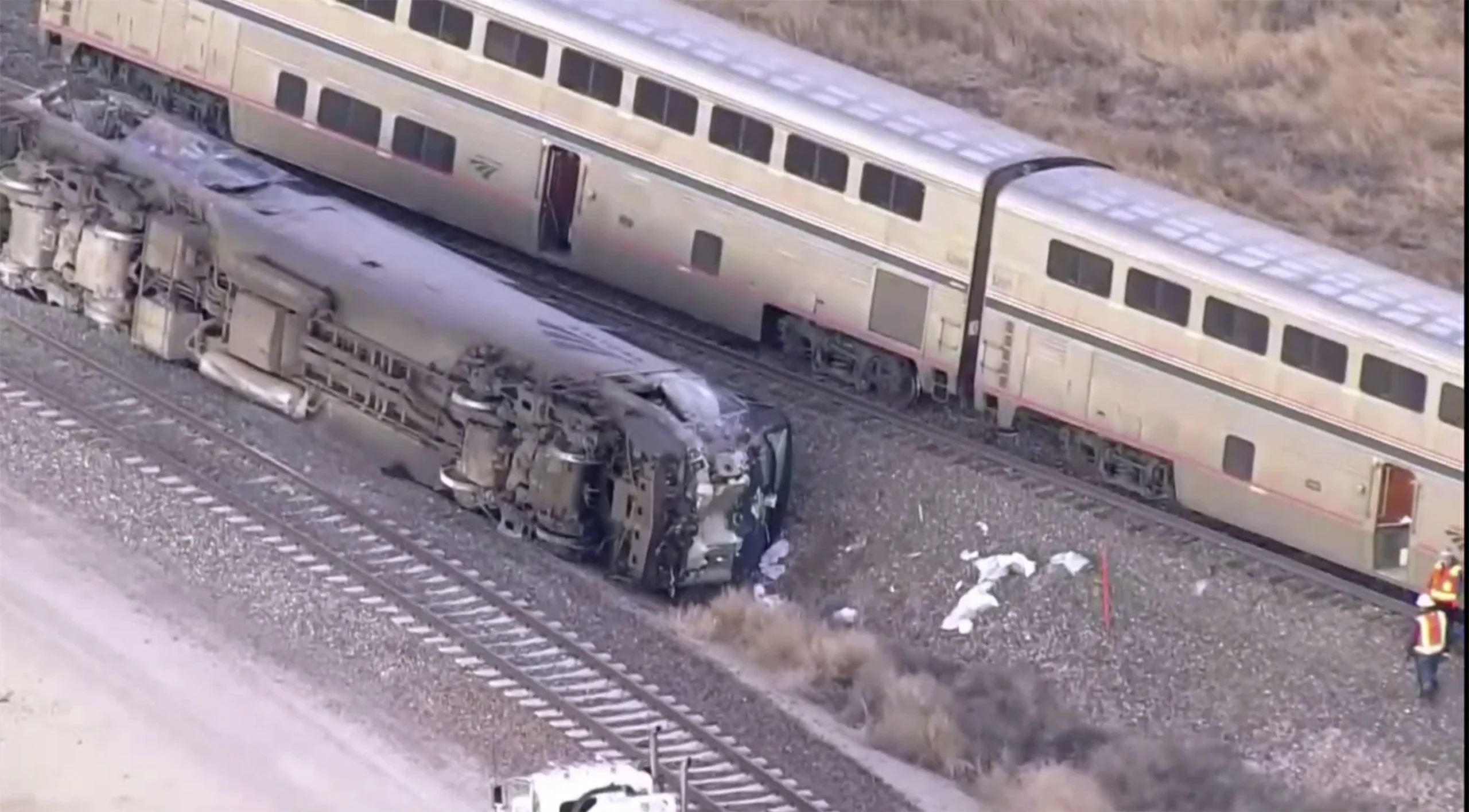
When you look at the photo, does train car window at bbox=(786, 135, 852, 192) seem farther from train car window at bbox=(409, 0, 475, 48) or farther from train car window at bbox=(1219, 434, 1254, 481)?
train car window at bbox=(1219, 434, 1254, 481)

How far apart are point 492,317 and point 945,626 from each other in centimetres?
474

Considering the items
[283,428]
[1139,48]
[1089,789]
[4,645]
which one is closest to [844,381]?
[283,428]

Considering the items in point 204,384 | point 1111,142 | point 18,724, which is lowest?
point 18,724

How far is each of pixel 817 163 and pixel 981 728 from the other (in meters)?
6.95

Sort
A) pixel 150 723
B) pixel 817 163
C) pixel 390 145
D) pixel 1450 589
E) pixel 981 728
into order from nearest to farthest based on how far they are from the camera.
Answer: pixel 150 723 → pixel 981 728 → pixel 1450 589 → pixel 817 163 → pixel 390 145

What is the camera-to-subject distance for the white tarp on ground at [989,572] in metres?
20.9

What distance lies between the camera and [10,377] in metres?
23.5

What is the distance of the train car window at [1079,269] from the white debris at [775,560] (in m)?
3.46

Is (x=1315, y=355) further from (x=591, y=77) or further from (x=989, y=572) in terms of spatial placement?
(x=591, y=77)

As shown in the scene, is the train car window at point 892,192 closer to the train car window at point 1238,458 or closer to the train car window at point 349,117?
the train car window at point 1238,458

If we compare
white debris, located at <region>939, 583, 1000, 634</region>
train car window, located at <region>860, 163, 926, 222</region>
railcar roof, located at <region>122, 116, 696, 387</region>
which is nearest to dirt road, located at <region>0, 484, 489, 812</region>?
railcar roof, located at <region>122, 116, 696, 387</region>

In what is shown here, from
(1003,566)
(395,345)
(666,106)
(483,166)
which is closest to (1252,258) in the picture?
(1003,566)

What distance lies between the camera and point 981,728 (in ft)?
62.5

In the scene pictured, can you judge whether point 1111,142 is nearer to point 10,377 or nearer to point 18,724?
point 10,377
